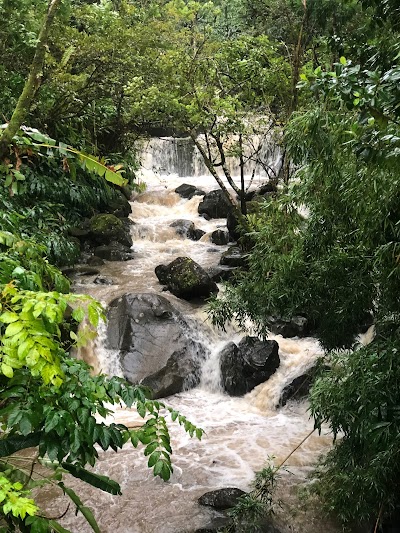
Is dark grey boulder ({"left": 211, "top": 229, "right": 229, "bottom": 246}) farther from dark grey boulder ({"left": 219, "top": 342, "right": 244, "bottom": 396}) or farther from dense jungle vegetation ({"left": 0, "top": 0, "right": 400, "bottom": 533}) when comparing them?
dark grey boulder ({"left": 219, "top": 342, "right": 244, "bottom": 396})

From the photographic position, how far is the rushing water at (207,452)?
17.5 feet

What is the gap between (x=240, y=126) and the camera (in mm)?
9570

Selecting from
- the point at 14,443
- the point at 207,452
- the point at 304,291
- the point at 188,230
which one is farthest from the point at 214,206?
the point at 14,443

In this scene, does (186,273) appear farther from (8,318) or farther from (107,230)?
(8,318)

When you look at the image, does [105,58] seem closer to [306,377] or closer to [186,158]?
[306,377]

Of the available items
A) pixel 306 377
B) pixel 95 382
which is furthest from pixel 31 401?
pixel 306 377

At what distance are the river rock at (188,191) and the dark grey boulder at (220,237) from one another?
329 centimetres

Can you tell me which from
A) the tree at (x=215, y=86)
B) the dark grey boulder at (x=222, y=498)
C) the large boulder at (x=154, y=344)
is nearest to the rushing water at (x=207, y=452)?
the dark grey boulder at (x=222, y=498)

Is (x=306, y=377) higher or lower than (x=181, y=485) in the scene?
higher

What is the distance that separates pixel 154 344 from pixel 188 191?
9.83m

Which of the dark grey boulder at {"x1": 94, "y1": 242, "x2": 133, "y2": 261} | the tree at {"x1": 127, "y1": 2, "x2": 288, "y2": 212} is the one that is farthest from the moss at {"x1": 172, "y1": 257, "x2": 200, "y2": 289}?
the dark grey boulder at {"x1": 94, "y1": 242, "x2": 133, "y2": 261}

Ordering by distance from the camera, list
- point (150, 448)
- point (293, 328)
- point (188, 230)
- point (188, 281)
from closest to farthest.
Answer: point (150, 448), point (293, 328), point (188, 281), point (188, 230)

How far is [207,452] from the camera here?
679 cm

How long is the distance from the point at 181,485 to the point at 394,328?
11.9 ft
